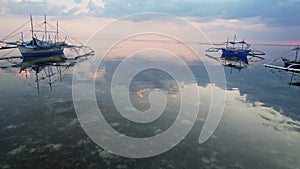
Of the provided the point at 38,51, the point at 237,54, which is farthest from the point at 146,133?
the point at 237,54

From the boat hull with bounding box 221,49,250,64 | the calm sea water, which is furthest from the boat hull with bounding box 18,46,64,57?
the boat hull with bounding box 221,49,250,64

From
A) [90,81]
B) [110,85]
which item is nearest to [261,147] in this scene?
[110,85]

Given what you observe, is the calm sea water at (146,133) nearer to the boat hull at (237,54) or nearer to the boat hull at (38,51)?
the boat hull at (38,51)

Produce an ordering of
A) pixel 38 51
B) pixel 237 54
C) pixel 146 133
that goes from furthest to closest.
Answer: pixel 237 54
pixel 38 51
pixel 146 133

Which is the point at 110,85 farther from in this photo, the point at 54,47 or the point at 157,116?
the point at 54,47

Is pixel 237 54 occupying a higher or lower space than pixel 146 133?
higher

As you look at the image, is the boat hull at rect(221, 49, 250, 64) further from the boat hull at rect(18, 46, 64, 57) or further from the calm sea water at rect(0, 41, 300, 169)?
the boat hull at rect(18, 46, 64, 57)

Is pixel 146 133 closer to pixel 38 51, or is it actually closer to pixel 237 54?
pixel 38 51
